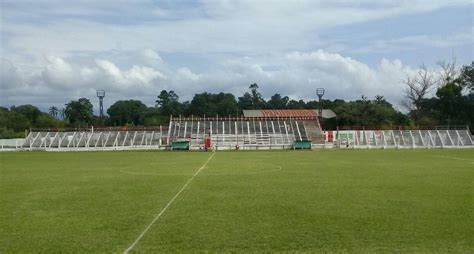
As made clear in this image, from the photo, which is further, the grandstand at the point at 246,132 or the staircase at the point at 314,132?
the staircase at the point at 314,132

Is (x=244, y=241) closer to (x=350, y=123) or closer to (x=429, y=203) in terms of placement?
(x=429, y=203)

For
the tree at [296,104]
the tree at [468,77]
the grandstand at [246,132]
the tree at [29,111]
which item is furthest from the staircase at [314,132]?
the tree at [296,104]

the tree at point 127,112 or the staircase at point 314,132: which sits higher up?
the tree at point 127,112

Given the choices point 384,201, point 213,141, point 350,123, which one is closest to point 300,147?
point 213,141

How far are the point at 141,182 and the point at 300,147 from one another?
41.3m

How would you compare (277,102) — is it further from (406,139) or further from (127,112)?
(406,139)

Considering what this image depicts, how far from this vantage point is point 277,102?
156 metres

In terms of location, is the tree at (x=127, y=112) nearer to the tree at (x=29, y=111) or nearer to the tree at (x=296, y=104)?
the tree at (x=29, y=111)

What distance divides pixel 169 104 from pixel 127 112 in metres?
12.2

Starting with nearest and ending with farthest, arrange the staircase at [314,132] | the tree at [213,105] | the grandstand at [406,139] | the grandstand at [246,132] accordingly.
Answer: the grandstand at [406,139], the grandstand at [246,132], the staircase at [314,132], the tree at [213,105]

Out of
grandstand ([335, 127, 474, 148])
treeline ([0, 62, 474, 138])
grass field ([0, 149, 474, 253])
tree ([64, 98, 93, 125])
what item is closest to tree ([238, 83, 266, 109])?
treeline ([0, 62, 474, 138])

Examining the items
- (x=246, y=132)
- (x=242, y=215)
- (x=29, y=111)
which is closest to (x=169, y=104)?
(x=29, y=111)

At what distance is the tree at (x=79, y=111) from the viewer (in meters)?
123

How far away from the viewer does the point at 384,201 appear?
14375mm
